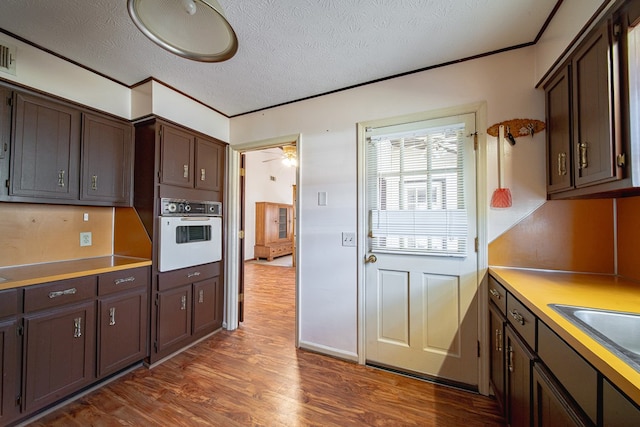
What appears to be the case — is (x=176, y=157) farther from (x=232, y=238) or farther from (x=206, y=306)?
(x=206, y=306)

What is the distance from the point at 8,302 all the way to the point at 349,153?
8.00 ft

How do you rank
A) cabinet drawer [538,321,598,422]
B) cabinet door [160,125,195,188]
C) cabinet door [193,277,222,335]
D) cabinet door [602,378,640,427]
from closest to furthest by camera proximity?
1. cabinet door [602,378,640,427]
2. cabinet drawer [538,321,598,422]
3. cabinet door [160,125,195,188]
4. cabinet door [193,277,222,335]

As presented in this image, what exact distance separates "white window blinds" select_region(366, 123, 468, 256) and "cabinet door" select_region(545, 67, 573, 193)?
495mm

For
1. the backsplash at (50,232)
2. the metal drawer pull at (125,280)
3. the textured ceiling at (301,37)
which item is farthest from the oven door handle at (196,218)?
the textured ceiling at (301,37)

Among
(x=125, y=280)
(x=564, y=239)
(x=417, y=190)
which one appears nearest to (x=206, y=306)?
(x=125, y=280)

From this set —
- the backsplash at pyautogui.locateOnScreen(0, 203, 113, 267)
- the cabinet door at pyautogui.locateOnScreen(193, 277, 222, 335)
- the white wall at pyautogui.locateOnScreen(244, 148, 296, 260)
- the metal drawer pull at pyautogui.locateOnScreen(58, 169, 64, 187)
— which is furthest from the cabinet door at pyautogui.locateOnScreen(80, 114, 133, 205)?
the white wall at pyautogui.locateOnScreen(244, 148, 296, 260)

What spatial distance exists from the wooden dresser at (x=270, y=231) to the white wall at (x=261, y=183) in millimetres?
177

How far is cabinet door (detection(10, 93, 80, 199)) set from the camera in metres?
1.68

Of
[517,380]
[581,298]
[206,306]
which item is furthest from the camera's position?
[206,306]

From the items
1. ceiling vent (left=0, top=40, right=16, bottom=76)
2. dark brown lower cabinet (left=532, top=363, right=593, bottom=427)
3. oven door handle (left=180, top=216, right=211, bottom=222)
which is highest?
ceiling vent (left=0, top=40, right=16, bottom=76)

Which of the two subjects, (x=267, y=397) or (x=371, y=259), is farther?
(x=371, y=259)

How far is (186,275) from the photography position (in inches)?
95.0

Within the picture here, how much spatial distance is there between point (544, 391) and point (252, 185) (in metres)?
6.88

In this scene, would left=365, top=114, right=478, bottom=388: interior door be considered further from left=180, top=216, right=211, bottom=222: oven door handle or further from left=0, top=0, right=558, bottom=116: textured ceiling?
left=180, top=216, right=211, bottom=222: oven door handle
